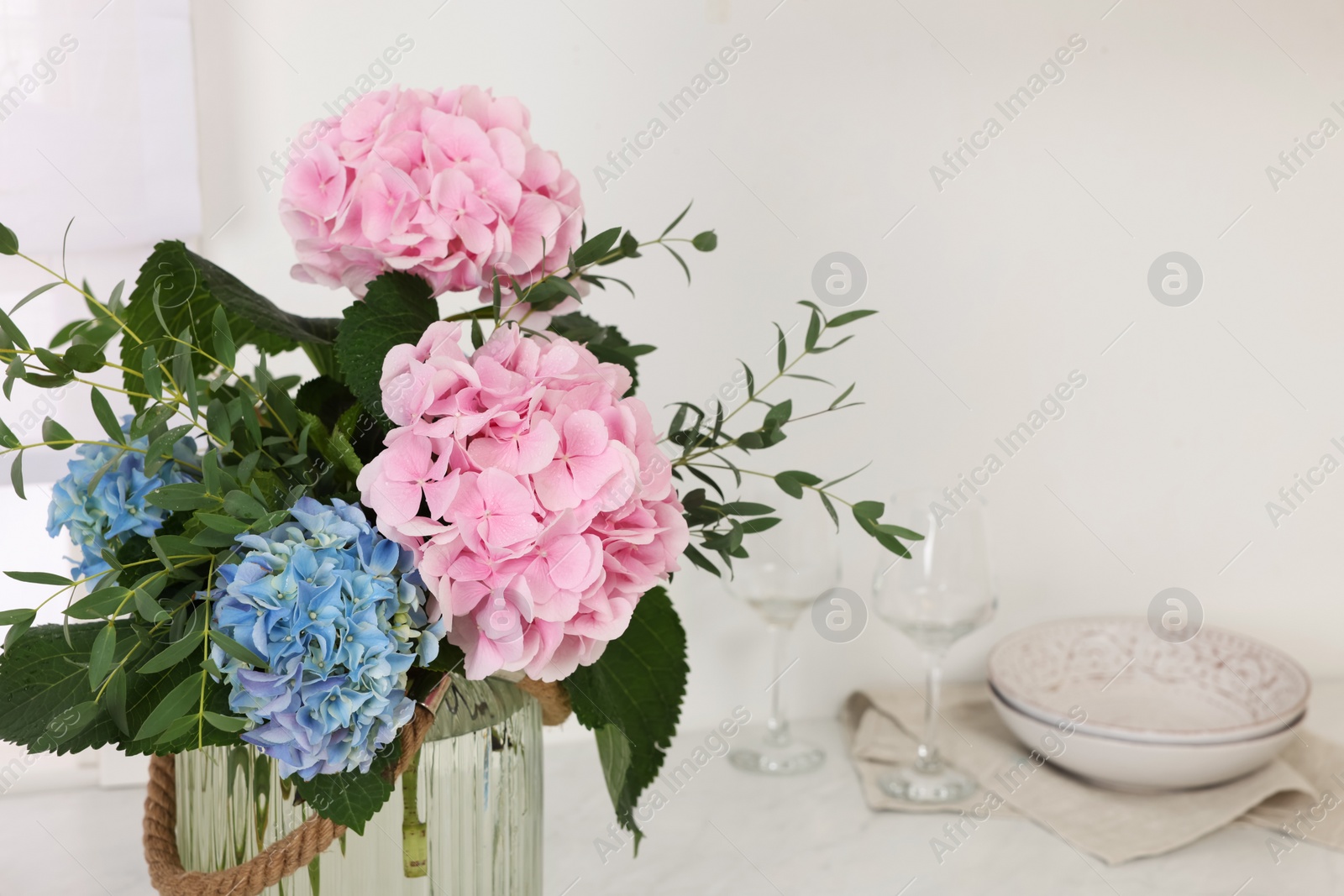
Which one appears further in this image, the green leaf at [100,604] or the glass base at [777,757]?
the glass base at [777,757]

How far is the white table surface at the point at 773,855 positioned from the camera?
0.72 m

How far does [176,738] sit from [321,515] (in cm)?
10

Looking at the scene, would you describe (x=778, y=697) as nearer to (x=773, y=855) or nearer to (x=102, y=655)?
(x=773, y=855)

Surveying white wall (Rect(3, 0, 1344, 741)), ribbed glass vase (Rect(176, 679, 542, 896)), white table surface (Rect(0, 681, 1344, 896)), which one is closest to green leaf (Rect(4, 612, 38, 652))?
ribbed glass vase (Rect(176, 679, 542, 896))

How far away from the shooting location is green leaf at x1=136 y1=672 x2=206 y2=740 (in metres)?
0.36

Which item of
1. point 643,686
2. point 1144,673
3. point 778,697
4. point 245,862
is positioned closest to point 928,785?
point 778,697

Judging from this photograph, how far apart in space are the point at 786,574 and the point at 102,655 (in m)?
0.59

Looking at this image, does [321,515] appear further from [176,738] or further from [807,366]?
[807,366]

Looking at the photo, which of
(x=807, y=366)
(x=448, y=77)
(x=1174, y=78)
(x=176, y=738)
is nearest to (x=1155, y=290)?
(x=1174, y=78)

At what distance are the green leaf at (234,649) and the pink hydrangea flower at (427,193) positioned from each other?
6.8 inches

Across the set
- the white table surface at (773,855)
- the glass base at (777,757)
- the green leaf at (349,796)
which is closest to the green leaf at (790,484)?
the green leaf at (349,796)

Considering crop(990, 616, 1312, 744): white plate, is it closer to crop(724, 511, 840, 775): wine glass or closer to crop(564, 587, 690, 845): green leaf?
crop(724, 511, 840, 775): wine glass

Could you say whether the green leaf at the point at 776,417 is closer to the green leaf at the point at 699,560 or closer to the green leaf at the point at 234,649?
the green leaf at the point at 699,560

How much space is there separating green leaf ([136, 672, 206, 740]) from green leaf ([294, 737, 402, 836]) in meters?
0.06
